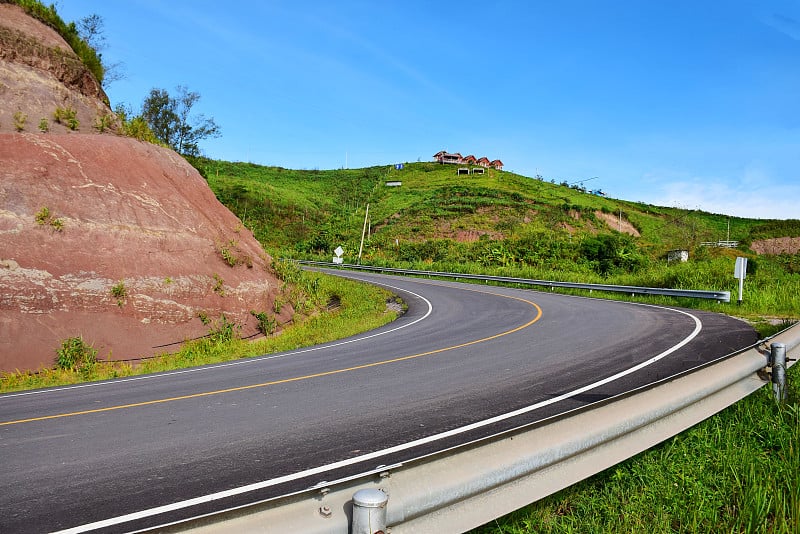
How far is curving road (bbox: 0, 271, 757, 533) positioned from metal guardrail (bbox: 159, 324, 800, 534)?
1970 mm

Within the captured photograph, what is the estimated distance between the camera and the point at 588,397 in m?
6.35

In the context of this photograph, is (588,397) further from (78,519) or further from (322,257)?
(322,257)

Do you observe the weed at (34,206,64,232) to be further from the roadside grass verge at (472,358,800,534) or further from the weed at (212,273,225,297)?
the roadside grass verge at (472,358,800,534)

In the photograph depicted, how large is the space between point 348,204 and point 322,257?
37906mm

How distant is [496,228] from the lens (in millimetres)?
64812

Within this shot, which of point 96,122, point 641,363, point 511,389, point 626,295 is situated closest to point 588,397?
point 511,389

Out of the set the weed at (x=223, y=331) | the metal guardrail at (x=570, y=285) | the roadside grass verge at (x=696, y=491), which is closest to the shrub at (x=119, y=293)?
the weed at (x=223, y=331)

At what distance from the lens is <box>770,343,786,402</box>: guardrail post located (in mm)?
4448

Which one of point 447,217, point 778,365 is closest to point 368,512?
point 778,365

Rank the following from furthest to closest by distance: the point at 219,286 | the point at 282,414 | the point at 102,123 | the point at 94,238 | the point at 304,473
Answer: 1. the point at 102,123
2. the point at 219,286
3. the point at 94,238
4. the point at 282,414
5. the point at 304,473

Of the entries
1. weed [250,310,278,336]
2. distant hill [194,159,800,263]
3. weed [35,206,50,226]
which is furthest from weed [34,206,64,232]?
distant hill [194,159,800,263]

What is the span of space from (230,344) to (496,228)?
5325 cm

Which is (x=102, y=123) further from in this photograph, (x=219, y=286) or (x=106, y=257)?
(x=219, y=286)

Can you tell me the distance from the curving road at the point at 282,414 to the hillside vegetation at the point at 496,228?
10870 millimetres
